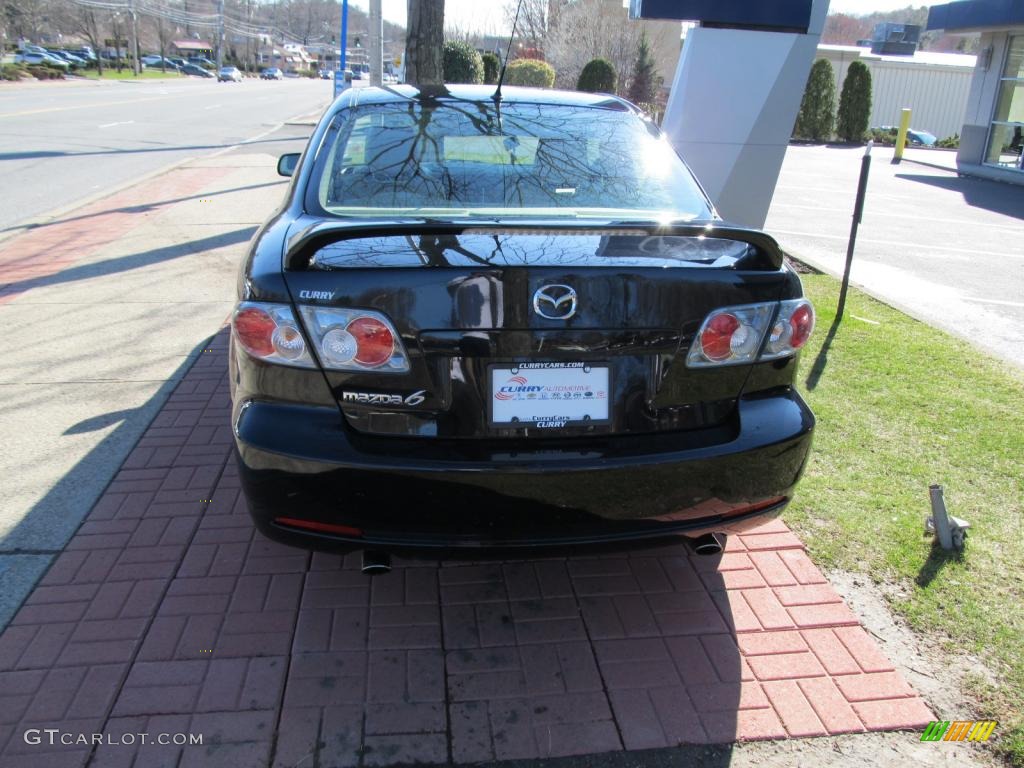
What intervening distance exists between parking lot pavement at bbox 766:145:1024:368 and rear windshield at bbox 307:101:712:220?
397cm

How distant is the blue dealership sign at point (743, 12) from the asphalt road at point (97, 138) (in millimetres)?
7290

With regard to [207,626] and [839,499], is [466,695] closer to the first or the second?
[207,626]

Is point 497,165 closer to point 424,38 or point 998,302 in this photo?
point 424,38

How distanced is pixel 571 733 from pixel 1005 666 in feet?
4.94

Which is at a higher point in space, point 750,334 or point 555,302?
point 555,302

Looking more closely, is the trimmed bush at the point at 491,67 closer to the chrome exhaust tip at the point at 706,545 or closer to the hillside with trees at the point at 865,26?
the chrome exhaust tip at the point at 706,545

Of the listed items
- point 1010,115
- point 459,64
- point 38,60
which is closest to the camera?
point 1010,115

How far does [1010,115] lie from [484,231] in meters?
23.0

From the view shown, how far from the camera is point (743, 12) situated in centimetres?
752

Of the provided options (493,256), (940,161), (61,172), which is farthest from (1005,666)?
(940,161)

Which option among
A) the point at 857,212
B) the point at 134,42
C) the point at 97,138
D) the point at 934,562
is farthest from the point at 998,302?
the point at 134,42

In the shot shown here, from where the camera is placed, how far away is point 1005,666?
2781 millimetres

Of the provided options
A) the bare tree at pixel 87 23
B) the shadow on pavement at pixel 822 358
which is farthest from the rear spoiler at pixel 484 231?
the bare tree at pixel 87 23

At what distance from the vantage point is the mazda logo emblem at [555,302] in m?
2.40
